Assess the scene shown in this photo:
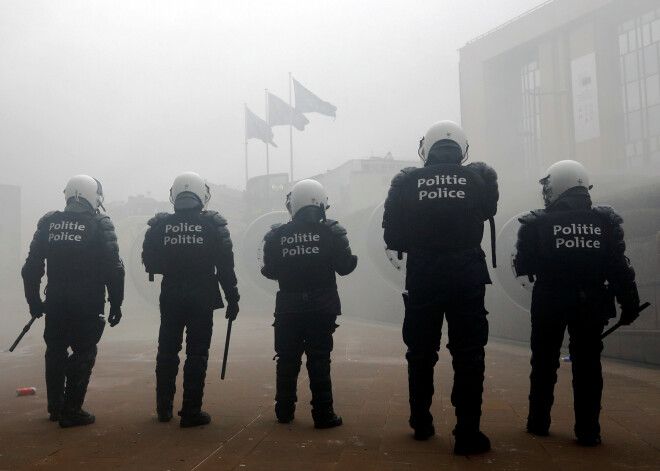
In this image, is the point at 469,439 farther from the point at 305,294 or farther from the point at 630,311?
the point at 305,294

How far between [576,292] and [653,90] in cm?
2767

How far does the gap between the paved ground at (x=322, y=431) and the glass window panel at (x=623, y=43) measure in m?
25.9

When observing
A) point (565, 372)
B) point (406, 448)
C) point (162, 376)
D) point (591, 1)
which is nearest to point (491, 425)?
point (406, 448)

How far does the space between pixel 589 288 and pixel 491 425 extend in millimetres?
1200

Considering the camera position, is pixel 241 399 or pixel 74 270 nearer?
pixel 74 270

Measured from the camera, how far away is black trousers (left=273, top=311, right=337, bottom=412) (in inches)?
176

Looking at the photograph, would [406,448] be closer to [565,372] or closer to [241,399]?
[241,399]

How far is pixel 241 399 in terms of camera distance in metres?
5.60

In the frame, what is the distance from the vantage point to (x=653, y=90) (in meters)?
27.5

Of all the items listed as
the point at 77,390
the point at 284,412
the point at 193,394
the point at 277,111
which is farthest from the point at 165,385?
the point at 277,111

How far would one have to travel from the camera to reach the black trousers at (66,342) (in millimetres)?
4691

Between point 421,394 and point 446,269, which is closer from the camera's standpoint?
point 446,269

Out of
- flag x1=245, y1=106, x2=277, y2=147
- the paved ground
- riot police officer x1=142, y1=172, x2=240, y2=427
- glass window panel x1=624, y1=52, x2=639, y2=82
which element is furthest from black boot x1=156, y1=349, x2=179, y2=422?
glass window panel x1=624, y1=52, x2=639, y2=82

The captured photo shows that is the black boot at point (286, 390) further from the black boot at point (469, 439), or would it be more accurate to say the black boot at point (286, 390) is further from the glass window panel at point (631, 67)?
the glass window panel at point (631, 67)
